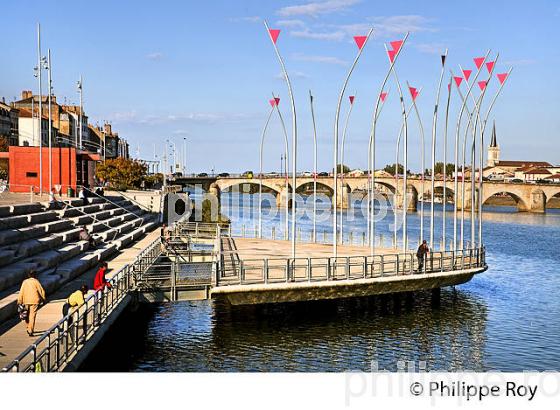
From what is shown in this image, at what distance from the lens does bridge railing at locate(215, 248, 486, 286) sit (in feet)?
95.8

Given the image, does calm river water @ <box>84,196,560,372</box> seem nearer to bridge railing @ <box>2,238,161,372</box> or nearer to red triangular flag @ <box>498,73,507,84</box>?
bridge railing @ <box>2,238,161,372</box>

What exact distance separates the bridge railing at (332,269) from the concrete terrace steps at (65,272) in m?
5.73

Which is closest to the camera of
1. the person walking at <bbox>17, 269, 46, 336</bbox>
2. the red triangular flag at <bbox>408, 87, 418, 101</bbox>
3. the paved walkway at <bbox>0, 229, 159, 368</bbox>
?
the paved walkway at <bbox>0, 229, 159, 368</bbox>

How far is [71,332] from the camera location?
62.0 ft

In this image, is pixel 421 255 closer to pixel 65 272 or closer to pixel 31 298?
pixel 65 272

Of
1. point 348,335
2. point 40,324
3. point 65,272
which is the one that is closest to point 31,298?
point 40,324

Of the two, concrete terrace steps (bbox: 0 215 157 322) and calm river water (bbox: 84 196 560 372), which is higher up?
concrete terrace steps (bbox: 0 215 157 322)

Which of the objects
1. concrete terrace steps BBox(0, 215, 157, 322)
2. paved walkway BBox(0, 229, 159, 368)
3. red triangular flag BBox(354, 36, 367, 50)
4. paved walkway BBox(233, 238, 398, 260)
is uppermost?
red triangular flag BBox(354, 36, 367, 50)

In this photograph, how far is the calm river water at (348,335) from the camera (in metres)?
26.0

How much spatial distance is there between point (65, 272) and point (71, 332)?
9.31 metres

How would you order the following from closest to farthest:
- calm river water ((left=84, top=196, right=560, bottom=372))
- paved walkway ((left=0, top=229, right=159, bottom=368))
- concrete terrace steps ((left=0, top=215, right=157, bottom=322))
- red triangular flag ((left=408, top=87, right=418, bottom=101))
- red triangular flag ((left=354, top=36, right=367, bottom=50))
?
paved walkway ((left=0, top=229, right=159, bottom=368)) → concrete terrace steps ((left=0, top=215, right=157, bottom=322)) → calm river water ((left=84, top=196, right=560, bottom=372)) → red triangular flag ((left=354, top=36, right=367, bottom=50)) → red triangular flag ((left=408, top=87, right=418, bottom=101))

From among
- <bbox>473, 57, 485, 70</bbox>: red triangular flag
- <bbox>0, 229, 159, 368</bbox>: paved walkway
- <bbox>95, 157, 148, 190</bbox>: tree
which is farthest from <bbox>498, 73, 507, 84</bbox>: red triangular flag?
<bbox>95, 157, 148, 190</bbox>: tree

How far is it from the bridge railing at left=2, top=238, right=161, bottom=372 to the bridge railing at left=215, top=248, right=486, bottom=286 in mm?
3946

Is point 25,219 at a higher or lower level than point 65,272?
higher
